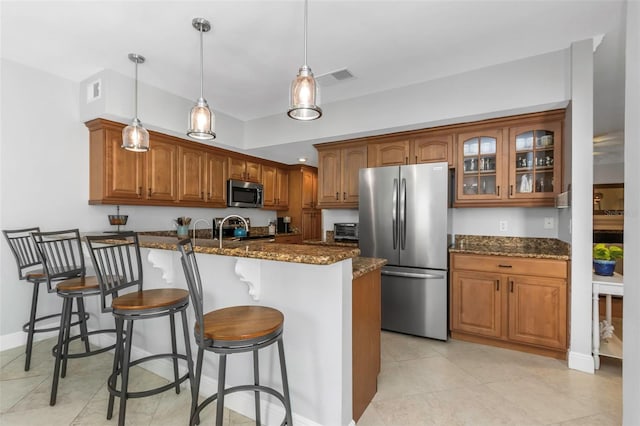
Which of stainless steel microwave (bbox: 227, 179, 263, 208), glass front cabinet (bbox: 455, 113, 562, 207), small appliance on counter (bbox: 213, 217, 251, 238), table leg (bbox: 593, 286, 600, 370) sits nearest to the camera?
table leg (bbox: 593, 286, 600, 370)

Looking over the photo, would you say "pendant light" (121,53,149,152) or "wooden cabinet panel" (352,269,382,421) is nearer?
"wooden cabinet panel" (352,269,382,421)

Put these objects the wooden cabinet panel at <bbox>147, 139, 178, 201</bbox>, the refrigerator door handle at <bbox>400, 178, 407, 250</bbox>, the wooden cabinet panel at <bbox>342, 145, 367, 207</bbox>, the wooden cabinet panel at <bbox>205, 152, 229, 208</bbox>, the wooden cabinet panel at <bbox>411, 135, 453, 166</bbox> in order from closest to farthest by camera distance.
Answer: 1. the refrigerator door handle at <bbox>400, 178, 407, 250</bbox>
2. the wooden cabinet panel at <bbox>411, 135, 453, 166</bbox>
3. the wooden cabinet panel at <bbox>147, 139, 178, 201</bbox>
4. the wooden cabinet panel at <bbox>342, 145, 367, 207</bbox>
5. the wooden cabinet panel at <bbox>205, 152, 229, 208</bbox>

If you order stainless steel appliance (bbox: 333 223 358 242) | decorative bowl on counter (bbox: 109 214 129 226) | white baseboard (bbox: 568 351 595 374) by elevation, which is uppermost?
decorative bowl on counter (bbox: 109 214 129 226)

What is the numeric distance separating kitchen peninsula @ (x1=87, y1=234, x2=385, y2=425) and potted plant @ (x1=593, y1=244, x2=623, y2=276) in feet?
6.85

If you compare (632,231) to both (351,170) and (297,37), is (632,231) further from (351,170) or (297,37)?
(351,170)

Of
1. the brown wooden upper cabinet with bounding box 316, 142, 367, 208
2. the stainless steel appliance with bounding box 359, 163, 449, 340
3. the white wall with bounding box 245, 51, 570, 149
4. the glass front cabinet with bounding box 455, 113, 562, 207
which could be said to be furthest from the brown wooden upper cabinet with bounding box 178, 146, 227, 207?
the glass front cabinet with bounding box 455, 113, 562, 207

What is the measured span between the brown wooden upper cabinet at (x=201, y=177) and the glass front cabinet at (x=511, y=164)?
3164 mm

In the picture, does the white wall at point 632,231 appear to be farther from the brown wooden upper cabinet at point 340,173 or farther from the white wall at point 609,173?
the white wall at point 609,173

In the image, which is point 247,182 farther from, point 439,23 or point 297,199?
point 439,23

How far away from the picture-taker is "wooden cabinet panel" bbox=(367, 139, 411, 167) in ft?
11.9

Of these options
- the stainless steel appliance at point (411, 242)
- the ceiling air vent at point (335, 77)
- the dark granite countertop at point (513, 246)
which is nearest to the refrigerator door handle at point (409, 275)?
the stainless steel appliance at point (411, 242)

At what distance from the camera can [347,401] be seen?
1664 mm

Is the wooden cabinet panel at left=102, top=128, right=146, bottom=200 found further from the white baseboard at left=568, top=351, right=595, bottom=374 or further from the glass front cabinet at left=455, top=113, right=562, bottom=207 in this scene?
the white baseboard at left=568, top=351, right=595, bottom=374

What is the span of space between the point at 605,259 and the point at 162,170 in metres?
4.58
